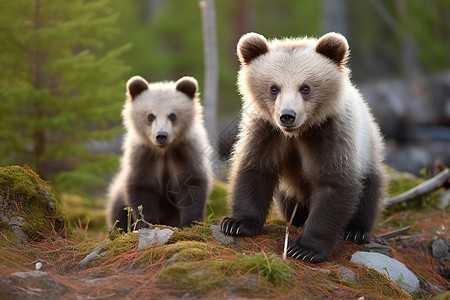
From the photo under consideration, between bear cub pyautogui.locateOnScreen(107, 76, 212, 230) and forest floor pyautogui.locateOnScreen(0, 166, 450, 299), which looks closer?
forest floor pyautogui.locateOnScreen(0, 166, 450, 299)

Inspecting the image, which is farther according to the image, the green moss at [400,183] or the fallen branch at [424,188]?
the green moss at [400,183]

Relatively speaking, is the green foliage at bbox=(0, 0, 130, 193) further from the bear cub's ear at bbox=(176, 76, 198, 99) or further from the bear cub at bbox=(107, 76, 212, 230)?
the bear cub's ear at bbox=(176, 76, 198, 99)

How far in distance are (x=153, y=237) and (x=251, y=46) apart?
1.96 meters

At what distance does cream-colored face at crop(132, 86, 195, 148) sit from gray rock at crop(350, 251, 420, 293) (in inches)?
109

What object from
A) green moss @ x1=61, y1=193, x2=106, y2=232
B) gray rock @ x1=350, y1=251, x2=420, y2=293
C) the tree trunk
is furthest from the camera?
the tree trunk

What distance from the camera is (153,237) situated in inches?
162

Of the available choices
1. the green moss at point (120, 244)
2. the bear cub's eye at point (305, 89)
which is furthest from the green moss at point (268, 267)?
the bear cub's eye at point (305, 89)

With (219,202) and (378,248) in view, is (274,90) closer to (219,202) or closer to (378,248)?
(378,248)

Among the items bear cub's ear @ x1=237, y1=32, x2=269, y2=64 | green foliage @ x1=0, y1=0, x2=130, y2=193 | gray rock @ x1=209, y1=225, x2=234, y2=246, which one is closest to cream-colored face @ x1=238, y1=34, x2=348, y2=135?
bear cub's ear @ x1=237, y1=32, x2=269, y2=64

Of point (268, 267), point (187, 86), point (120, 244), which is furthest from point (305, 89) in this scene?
point (187, 86)

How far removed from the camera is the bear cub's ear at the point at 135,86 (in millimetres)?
6574

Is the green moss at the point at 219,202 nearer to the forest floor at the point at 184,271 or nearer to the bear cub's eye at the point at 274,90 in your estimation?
the forest floor at the point at 184,271

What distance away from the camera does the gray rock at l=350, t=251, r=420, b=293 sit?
4398 mm

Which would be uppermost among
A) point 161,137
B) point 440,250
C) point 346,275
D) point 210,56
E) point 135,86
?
point 210,56
